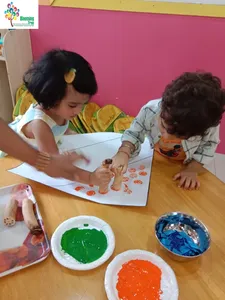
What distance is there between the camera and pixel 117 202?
→ 750 mm

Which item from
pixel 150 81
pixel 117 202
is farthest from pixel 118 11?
Answer: pixel 117 202

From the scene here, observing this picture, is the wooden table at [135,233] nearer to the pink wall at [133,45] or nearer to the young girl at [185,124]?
the young girl at [185,124]

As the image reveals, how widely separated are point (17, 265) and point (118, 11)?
1411 mm

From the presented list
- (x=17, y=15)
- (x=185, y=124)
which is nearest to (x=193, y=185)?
(x=185, y=124)

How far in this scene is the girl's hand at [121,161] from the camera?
836mm

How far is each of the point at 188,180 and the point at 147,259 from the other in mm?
296

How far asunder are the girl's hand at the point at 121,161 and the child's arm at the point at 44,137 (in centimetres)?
18

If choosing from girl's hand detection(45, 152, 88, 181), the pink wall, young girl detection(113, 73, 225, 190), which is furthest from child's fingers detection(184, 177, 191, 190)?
the pink wall

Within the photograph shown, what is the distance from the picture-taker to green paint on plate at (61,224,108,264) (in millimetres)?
610

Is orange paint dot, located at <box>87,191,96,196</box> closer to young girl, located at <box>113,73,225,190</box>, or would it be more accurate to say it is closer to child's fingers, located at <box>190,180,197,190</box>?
young girl, located at <box>113,73,225,190</box>

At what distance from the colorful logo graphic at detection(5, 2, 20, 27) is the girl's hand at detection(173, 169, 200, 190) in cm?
→ 153

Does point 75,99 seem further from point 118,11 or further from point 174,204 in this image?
point 118,11

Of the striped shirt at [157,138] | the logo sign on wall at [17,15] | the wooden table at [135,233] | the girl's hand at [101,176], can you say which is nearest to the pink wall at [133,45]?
the logo sign on wall at [17,15]

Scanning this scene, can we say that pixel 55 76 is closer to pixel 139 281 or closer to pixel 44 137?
pixel 44 137
